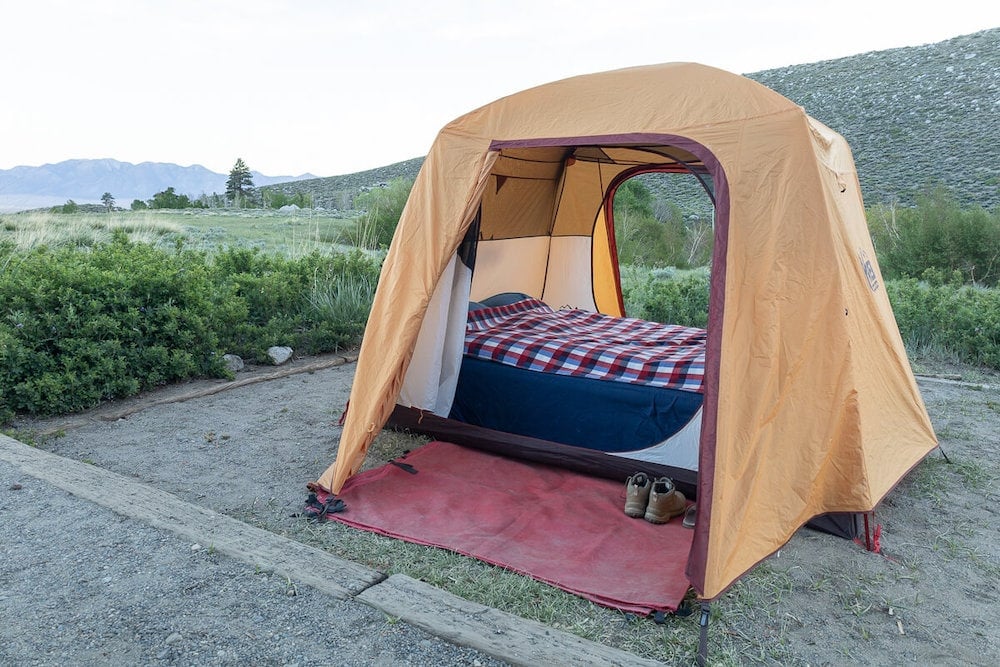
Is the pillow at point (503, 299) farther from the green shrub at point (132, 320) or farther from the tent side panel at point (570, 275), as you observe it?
the green shrub at point (132, 320)

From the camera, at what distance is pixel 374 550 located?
3006 millimetres

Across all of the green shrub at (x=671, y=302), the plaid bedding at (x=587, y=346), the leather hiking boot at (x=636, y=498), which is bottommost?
the leather hiking boot at (x=636, y=498)

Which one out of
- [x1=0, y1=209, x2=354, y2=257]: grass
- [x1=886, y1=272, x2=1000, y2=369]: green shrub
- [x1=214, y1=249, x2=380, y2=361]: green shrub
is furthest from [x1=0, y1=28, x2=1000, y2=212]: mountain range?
[x1=214, y1=249, x2=380, y2=361]: green shrub

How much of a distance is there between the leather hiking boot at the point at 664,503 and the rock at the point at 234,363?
3656 millimetres

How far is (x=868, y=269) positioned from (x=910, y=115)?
26.0 m

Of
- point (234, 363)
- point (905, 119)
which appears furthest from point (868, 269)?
point (905, 119)

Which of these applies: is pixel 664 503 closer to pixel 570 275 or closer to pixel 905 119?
pixel 570 275

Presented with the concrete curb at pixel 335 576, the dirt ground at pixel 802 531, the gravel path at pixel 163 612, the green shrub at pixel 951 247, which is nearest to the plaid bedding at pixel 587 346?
the dirt ground at pixel 802 531

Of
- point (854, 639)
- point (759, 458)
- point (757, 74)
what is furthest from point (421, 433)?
point (757, 74)

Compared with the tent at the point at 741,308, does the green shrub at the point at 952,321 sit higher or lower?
lower

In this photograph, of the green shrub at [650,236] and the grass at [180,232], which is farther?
the green shrub at [650,236]

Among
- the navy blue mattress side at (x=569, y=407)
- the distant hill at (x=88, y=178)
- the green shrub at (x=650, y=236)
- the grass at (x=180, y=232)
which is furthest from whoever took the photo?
A: the distant hill at (x=88, y=178)

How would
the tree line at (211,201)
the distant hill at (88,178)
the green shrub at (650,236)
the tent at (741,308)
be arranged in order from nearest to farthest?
1. the tent at (741,308)
2. the green shrub at (650,236)
3. the tree line at (211,201)
4. the distant hill at (88,178)

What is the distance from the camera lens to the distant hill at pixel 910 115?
19.8m
